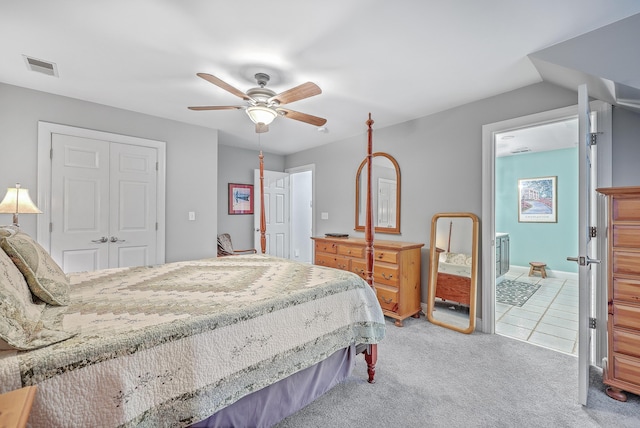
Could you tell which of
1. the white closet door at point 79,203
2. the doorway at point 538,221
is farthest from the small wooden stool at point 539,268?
the white closet door at point 79,203

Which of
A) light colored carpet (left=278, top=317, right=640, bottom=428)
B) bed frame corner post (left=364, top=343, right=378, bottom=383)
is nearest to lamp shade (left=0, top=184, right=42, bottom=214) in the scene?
light colored carpet (left=278, top=317, right=640, bottom=428)

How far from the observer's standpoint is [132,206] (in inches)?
134

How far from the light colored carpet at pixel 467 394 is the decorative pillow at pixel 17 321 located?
4.24 feet

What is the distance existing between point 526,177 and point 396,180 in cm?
356

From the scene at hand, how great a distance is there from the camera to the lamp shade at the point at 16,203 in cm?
233

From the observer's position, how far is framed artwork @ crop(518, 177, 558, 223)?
525 cm

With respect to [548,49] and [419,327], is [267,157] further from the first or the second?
[548,49]

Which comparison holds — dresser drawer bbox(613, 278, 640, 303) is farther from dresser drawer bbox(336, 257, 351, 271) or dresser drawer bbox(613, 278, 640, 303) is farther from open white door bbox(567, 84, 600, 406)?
dresser drawer bbox(336, 257, 351, 271)

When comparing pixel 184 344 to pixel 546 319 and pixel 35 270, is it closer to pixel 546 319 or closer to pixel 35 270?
pixel 35 270

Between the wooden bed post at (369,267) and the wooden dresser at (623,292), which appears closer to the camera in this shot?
the wooden dresser at (623,292)

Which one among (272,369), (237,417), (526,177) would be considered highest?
(526,177)

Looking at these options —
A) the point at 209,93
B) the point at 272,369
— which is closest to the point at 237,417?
the point at 272,369

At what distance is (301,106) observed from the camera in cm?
320

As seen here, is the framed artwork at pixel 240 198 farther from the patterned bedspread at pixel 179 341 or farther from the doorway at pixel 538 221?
the doorway at pixel 538 221
